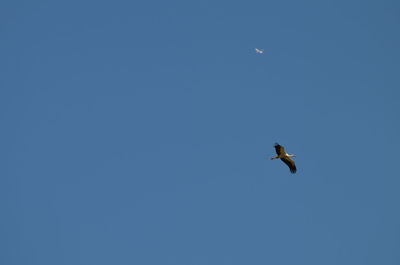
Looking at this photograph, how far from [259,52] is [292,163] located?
30.6 ft

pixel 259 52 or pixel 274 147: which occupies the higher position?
pixel 259 52

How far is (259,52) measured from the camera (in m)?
131

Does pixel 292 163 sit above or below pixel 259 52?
below

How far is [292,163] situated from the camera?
129m

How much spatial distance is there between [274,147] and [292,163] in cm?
314

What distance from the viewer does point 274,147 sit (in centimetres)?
12656

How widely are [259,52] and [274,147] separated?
28.9 ft
